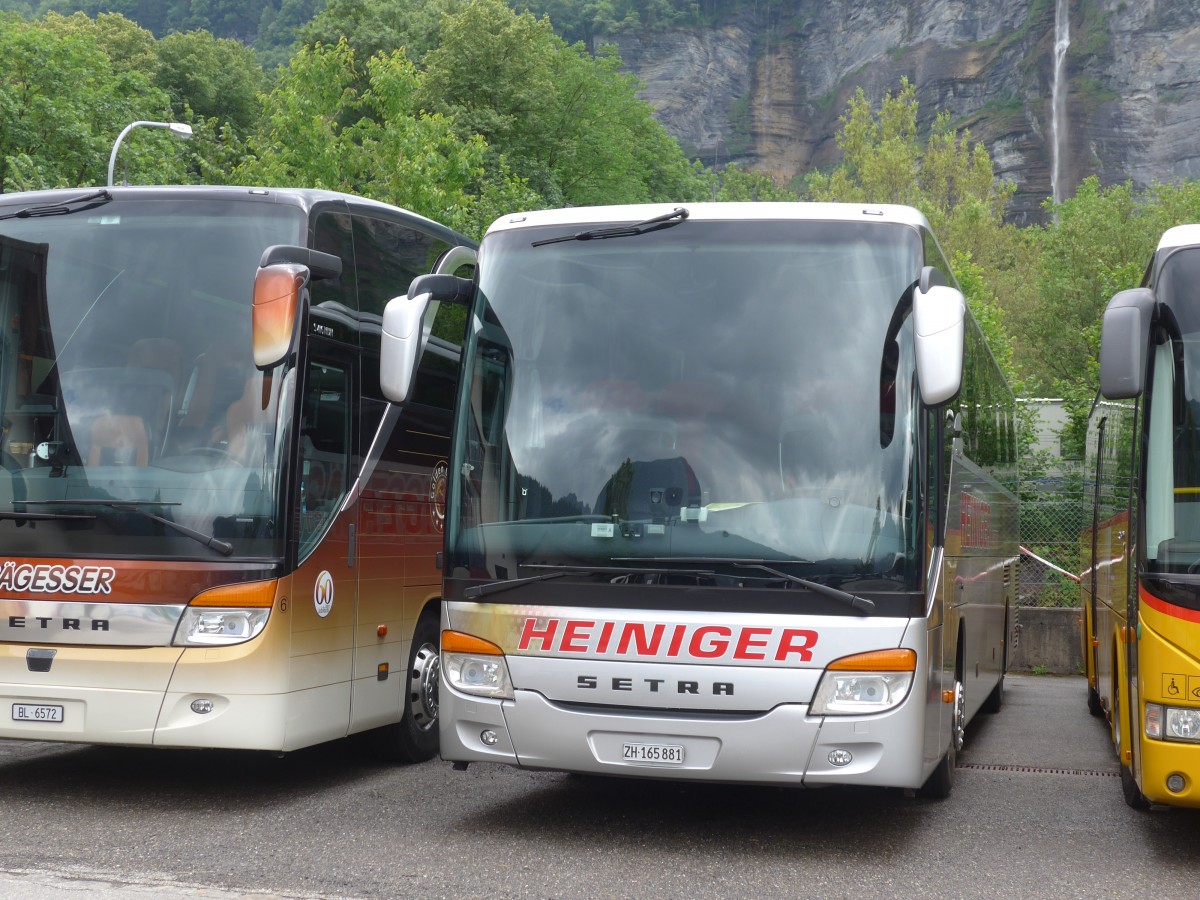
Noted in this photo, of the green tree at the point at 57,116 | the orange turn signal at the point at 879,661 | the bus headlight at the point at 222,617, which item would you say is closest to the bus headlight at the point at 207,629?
the bus headlight at the point at 222,617

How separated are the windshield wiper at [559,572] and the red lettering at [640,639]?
25 centimetres

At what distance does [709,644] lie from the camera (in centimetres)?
656

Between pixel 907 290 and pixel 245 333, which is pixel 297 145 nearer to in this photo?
pixel 245 333

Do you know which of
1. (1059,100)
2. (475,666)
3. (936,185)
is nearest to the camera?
(475,666)

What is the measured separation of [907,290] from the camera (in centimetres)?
685

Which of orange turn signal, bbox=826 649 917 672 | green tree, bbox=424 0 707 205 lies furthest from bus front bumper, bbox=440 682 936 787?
green tree, bbox=424 0 707 205

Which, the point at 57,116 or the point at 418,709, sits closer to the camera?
the point at 418,709

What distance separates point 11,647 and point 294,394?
1.98 m

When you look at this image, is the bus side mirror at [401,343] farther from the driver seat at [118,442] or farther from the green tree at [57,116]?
the green tree at [57,116]

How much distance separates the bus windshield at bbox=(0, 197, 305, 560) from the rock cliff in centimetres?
9379

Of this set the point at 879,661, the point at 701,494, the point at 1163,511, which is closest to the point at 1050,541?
the point at 1163,511

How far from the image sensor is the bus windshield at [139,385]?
7.48 meters

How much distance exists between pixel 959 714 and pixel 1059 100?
100m

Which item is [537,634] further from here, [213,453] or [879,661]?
[213,453]
